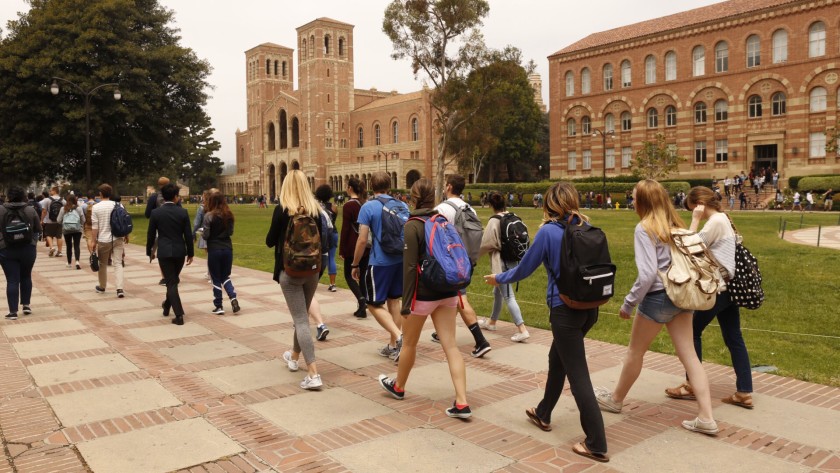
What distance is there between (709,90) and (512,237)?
43.3 meters

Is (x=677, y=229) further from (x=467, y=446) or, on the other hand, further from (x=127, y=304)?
(x=127, y=304)

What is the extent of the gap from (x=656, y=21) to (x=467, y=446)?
50.4 meters

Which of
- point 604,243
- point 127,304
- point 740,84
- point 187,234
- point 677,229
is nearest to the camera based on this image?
point 604,243

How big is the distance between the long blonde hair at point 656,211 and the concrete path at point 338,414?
1427 millimetres

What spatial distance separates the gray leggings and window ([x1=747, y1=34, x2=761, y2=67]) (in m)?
44.8

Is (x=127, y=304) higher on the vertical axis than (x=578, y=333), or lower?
lower

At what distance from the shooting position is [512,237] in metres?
7.03

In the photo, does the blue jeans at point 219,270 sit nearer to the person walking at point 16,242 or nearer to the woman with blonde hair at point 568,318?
the person walking at point 16,242

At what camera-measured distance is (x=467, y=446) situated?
4281 millimetres

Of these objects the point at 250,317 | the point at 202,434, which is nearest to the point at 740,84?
the point at 250,317

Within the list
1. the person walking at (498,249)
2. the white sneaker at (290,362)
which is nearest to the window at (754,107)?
the person walking at (498,249)

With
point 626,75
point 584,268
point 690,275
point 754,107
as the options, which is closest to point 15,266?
point 584,268

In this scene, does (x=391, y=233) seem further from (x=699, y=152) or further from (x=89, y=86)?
(x=699, y=152)

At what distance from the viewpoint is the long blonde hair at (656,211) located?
4309mm
